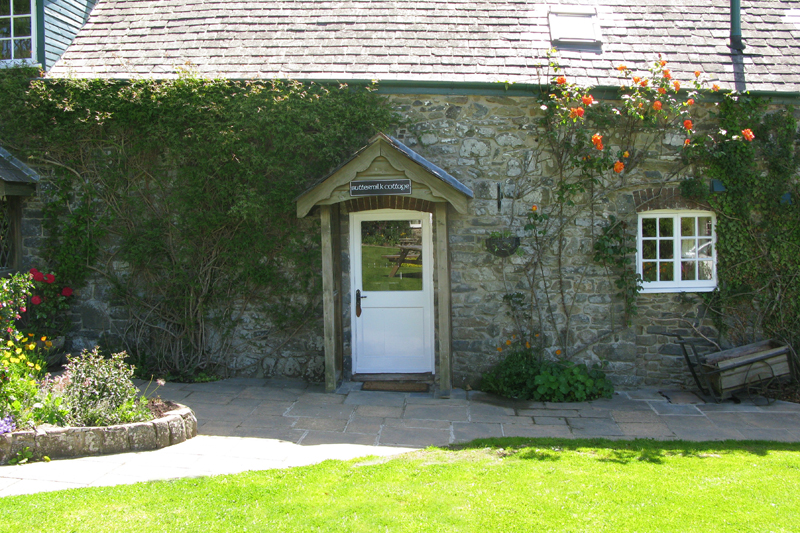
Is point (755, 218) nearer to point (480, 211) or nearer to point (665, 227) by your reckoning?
point (665, 227)

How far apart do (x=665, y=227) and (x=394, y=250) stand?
3.68 meters

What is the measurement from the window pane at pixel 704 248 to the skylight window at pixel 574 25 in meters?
3.11

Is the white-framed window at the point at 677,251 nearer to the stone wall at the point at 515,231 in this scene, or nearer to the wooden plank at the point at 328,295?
the stone wall at the point at 515,231

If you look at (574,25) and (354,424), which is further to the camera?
(574,25)

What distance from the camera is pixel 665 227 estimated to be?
8148mm

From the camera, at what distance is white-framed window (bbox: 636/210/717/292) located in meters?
8.06

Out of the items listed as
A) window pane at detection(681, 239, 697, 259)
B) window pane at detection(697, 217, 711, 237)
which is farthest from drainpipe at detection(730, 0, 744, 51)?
window pane at detection(681, 239, 697, 259)

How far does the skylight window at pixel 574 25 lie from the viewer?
840cm

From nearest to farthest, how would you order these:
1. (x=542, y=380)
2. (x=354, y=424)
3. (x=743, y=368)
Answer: (x=354, y=424), (x=743, y=368), (x=542, y=380)

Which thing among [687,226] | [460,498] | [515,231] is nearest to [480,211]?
[515,231]

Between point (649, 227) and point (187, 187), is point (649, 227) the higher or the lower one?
the lower one

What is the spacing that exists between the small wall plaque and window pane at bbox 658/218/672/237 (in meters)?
3.62

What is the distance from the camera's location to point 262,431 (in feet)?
19.7

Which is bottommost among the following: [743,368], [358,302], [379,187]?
[743,368]
